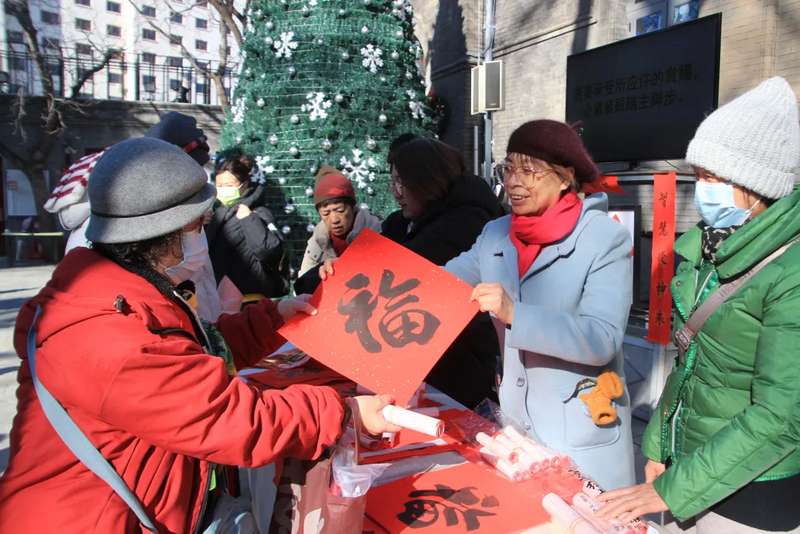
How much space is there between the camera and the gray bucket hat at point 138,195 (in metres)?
1.33

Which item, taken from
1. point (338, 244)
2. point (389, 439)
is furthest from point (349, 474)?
point (338, 244)

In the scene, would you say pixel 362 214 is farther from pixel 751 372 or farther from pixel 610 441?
pixel 751 372

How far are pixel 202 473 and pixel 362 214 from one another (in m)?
2.71

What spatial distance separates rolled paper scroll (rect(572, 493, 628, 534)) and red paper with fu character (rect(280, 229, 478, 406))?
0.49 m

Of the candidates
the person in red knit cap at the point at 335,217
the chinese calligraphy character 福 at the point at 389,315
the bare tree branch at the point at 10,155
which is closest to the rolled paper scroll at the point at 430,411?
the chinese calligraphy character 福 at the point at 389,315

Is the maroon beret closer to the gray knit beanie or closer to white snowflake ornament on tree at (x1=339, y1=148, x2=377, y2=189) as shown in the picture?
the gray knit beanie

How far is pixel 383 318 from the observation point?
1.68 meters

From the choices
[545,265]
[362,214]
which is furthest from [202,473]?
[362,214]

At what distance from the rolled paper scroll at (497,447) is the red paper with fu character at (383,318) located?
34 centimetres

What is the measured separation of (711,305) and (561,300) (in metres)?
0.41

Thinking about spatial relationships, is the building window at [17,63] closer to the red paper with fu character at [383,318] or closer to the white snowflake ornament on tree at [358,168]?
the white snowflake ornament on tree at [358,168]

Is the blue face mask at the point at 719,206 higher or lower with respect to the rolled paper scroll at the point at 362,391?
higher

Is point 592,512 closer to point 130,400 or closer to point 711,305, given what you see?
point 711,305

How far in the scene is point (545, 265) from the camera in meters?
1.79
